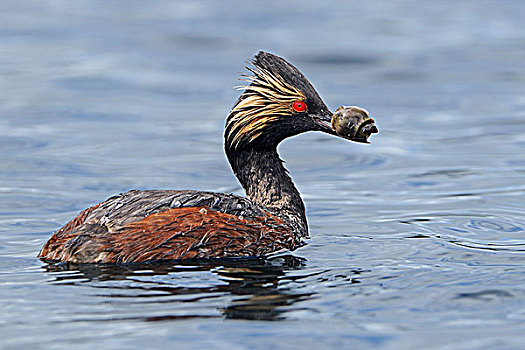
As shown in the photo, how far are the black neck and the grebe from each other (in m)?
0.01

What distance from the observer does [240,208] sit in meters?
11.5

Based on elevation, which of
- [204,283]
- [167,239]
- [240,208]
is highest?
[240,208]

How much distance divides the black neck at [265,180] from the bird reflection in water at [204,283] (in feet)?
4.96

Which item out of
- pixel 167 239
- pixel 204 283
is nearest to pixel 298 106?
pixel 167 239

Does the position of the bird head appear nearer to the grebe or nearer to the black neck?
the grebe

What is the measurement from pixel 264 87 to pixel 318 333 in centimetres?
412

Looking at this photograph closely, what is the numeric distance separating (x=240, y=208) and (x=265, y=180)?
1.41 meters

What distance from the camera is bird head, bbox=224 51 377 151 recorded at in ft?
40.5

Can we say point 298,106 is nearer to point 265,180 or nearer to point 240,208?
point 265,180

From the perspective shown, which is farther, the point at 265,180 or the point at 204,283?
the point at 265,180

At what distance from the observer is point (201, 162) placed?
59.6ft

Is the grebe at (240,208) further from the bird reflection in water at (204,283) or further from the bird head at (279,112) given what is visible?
the bird reflection in water at (204,283)

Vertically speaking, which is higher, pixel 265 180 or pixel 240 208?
pixel 265 180

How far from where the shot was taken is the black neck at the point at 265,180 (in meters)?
12.8
